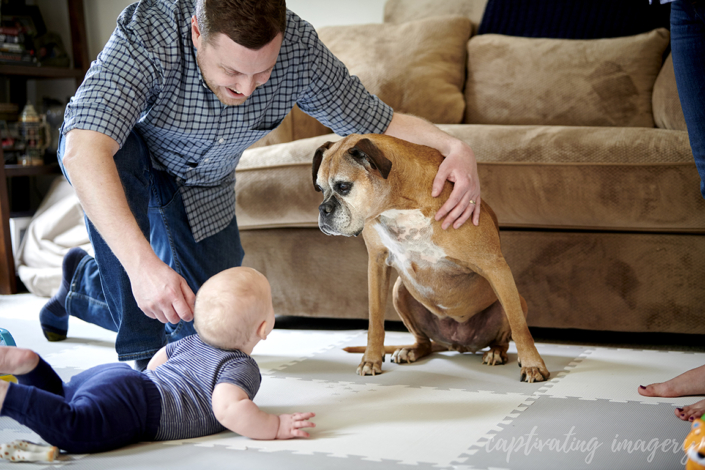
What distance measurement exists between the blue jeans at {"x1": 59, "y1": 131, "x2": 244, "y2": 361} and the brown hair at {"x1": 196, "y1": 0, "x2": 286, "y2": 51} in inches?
17.4

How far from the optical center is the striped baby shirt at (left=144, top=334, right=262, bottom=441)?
1239 millimetres

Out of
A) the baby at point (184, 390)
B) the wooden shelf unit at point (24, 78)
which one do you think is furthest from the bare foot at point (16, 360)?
the wooden shelf unit at point (24, 78)

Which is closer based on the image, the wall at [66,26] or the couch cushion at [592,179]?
the couch cushion at [592,179]

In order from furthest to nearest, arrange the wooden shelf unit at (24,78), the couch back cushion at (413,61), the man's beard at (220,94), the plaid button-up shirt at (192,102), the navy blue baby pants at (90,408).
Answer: the wooden shelf unit at (24,78)
the couch back cushion at (413,61)
the man's beard at (220,94)
the plaid button-up shirt at (192,102)
the navy blue baby pants at (90,408)

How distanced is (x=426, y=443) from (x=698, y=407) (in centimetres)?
54

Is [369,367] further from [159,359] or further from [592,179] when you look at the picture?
[592,179]

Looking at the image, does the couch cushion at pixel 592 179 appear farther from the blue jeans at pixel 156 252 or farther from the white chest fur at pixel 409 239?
the blue jeans at pixel 156 252

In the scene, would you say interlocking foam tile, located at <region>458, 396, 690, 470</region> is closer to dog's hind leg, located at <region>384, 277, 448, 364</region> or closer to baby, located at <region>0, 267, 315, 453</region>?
baby, located at <region>0, 267, 315, 453</region>

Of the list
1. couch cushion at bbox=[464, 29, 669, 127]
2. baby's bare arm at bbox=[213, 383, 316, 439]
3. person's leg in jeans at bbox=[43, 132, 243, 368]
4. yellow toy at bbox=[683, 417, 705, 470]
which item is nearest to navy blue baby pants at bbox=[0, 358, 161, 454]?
baby's bare arm at bbox=[213, 383, 316, 439]

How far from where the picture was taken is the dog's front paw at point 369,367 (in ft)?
5.66

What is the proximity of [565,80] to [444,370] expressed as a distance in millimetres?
1511

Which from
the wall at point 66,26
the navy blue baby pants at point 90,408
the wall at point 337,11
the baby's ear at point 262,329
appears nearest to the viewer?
the navy blue baby pants at point 90,408

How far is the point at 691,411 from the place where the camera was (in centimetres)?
127

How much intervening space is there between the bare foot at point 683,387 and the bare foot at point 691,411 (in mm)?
124
